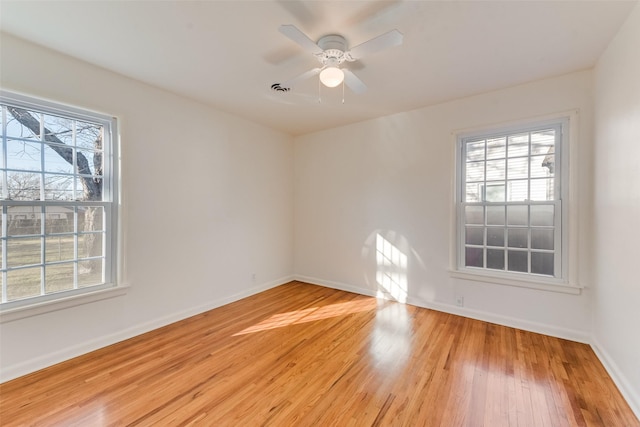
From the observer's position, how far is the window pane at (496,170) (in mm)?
3068

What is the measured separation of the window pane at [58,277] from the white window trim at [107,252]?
6cm

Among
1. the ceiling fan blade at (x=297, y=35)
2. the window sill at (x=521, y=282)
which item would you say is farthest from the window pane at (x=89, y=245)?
the window sill at (x=521, y=282)

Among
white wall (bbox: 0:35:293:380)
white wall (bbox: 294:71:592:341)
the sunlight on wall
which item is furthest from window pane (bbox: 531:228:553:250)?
white wall (bbox: 0:35:293:380)

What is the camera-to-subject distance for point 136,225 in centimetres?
280

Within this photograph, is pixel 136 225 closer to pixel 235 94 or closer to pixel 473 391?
pixel 235 94

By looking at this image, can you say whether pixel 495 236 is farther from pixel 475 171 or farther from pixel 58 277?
pixel 58 277

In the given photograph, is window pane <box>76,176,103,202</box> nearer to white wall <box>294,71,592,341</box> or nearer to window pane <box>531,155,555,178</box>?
white wall <box>294,71,592,341</box>

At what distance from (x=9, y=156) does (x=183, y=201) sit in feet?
4.59

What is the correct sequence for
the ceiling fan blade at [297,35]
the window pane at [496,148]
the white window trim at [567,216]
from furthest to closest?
the window pane at [496,148] < the white window trim at [567,216] < the ceiling fan blade at [297,35]

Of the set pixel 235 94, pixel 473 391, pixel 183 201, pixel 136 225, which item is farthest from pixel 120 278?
pixel 473 391

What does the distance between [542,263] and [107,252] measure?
448cm

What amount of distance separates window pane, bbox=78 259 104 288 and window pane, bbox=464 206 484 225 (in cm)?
403

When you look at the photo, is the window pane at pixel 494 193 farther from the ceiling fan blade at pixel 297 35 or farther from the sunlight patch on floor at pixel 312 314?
the ceiling fan blade at pixel 297 35

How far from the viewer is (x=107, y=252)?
2.64 metres
